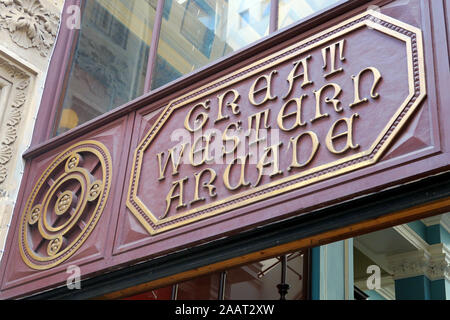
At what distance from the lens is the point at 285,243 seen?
4.09 meters

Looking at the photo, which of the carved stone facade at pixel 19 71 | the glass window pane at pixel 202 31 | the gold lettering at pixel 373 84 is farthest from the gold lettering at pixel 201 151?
the carved stone facade at pixel 19 71

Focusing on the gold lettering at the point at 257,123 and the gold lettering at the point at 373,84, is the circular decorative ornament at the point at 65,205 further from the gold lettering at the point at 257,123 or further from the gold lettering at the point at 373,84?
the gold lettering at the point at 373,84

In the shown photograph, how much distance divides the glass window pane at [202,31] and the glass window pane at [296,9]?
0.13m

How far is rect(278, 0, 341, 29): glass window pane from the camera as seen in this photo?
15.3 ft

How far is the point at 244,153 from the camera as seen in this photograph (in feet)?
14.7

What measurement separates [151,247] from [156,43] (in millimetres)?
1756

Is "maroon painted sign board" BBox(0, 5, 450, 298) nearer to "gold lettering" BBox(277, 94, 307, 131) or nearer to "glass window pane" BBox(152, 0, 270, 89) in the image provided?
"gold lettering" BBox(277, 94, 307, 131)

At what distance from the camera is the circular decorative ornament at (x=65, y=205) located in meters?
5.22

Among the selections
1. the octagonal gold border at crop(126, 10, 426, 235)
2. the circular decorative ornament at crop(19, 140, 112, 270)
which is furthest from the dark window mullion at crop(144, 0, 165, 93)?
the circular decorative ornament at crop(19, 140, 112, 270)

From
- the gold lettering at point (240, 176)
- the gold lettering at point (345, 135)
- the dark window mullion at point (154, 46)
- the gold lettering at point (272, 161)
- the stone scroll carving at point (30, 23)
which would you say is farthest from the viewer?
the stone scroll carving at point (30, 23)

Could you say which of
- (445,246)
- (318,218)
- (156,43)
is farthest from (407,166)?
(445,246)

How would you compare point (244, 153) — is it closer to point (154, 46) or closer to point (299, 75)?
point (299, 75)

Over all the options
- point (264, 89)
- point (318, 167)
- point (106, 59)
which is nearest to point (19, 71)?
point (106, 59)
